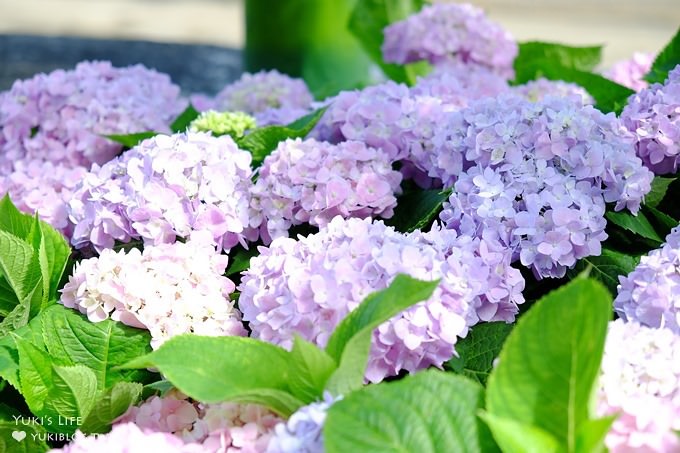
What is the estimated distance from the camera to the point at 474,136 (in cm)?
143

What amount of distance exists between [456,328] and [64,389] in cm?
46

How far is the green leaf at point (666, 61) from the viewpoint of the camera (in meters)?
1.91

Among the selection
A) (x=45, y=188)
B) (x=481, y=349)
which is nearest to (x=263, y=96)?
(x=45, y=188)

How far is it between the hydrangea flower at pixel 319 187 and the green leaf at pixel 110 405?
0.36 meters

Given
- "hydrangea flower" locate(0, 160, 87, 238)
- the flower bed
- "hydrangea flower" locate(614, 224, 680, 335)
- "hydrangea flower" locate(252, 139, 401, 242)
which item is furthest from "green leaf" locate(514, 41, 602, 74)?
"hydrangea flower" locate(614, 224, 680, 335)

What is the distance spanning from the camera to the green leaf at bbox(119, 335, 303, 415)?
1014mm

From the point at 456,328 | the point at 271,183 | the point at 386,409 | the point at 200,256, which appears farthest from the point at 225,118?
the point at 386,409

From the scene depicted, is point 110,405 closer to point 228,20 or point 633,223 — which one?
point 633,223

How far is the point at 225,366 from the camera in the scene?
41.2 inches

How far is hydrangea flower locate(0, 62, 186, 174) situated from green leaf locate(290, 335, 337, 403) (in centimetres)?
93

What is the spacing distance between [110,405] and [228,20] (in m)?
7.09

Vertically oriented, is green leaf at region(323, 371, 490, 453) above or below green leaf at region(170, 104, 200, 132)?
above

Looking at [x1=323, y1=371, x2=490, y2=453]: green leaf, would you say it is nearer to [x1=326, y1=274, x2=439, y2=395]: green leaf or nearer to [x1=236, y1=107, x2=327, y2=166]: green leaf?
[x1=326, y1=274, x2=439, y2=395]: green leaf

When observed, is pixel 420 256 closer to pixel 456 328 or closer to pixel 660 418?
pixel 456 328
